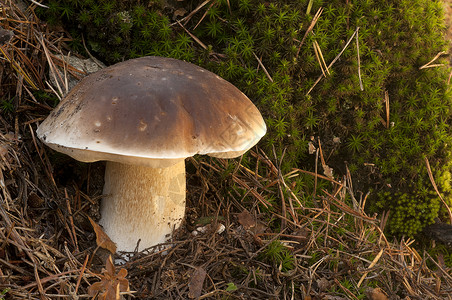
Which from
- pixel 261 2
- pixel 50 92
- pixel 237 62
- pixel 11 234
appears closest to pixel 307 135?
pixel 237 62

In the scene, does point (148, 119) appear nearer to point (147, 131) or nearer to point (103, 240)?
point (147, 131)

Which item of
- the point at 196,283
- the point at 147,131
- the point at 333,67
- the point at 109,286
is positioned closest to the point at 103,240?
the point at 109,286

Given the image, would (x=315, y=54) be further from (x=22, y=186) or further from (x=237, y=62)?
(x=22, y=186)

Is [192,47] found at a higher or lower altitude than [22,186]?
higher

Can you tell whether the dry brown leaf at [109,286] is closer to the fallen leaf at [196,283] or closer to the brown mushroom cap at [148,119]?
the fallen leaf at [196,283]

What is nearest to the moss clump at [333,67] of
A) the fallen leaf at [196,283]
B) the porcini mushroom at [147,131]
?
the porcini mushroom at [147,131]

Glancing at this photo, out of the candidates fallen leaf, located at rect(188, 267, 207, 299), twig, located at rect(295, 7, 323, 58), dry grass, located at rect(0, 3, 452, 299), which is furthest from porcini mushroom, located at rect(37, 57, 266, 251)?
twig, located at rect(295, 7, 323, 58)
